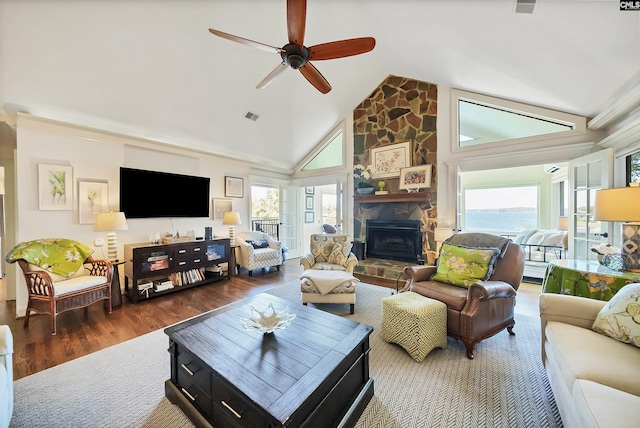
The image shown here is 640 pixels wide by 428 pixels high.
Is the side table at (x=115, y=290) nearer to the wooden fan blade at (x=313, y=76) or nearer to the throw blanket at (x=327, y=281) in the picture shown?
the throw blanket at (x=327, y=281)

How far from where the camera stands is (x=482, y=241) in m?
2.65

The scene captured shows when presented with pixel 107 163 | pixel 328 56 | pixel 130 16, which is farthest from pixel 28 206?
pixel 328 56

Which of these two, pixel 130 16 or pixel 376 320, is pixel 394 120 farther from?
pixel 130 16

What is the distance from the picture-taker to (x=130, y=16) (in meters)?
2.41

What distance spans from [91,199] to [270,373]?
3.79m

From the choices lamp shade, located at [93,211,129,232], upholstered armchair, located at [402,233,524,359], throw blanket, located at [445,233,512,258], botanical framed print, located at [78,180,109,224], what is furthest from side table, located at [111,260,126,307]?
throw blanket, located at [445,233,512,258]

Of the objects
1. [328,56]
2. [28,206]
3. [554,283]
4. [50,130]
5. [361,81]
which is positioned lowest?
[554,283]

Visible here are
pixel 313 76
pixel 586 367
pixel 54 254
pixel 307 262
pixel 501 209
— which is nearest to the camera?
pixel 586 367

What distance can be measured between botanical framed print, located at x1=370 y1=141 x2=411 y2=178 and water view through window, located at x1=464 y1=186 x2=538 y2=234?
2780mm

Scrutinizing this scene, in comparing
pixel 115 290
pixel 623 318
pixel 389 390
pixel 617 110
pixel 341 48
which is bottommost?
pixel 389 390

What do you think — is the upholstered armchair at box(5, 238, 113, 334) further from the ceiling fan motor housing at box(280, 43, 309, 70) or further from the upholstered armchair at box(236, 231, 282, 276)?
the ceiling fan motor housing at box(280, 43, 309, 70)

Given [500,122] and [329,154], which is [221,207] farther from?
[500,122]

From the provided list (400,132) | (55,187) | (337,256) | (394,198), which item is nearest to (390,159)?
(400,132)

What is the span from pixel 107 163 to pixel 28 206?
3.23 feet
